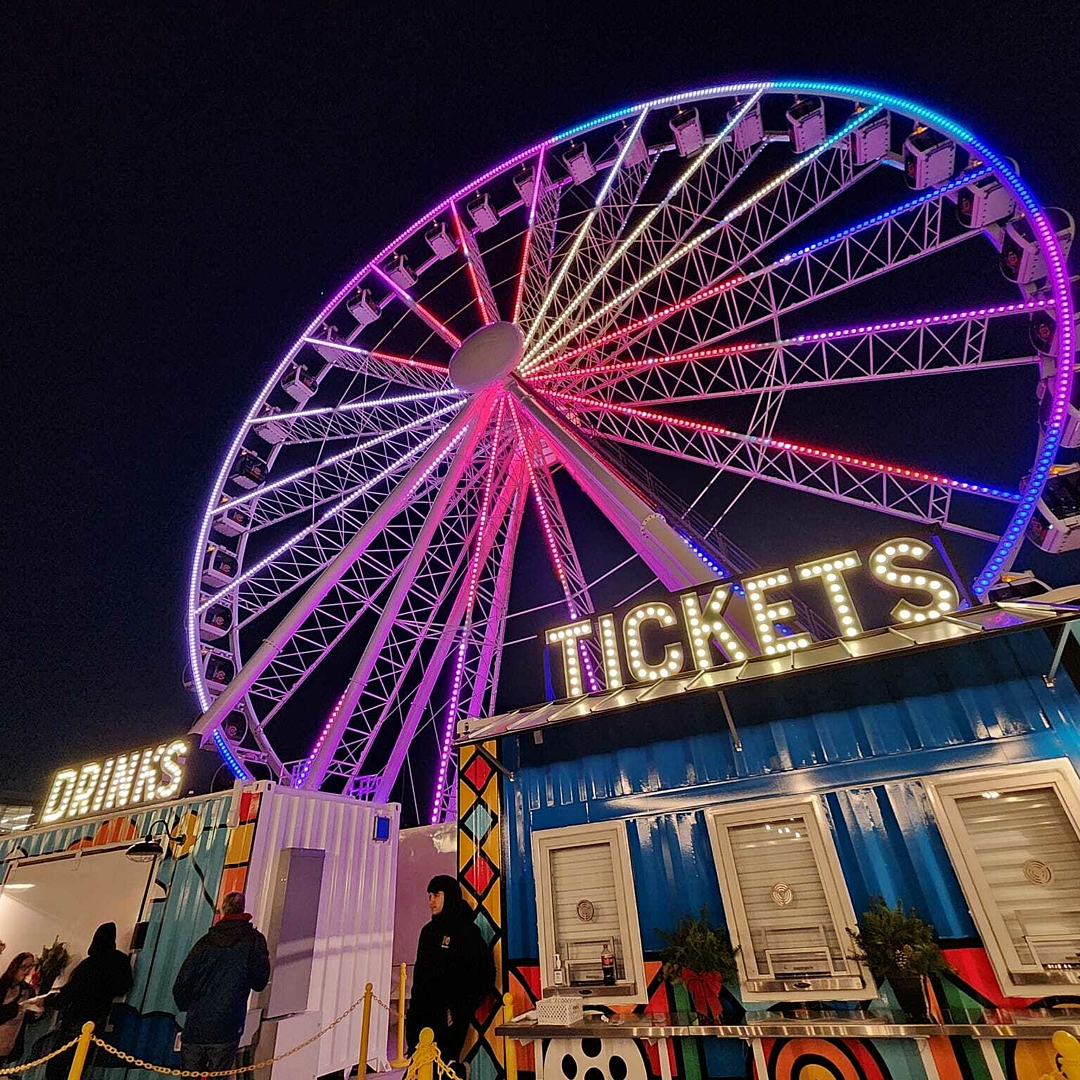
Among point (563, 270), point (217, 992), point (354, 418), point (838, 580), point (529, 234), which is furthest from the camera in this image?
point (354, 418)

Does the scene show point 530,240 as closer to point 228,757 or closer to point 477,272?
point 477,272

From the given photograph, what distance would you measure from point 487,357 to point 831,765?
11.9 metres

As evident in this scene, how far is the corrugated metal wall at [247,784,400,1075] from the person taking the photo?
8883 mm

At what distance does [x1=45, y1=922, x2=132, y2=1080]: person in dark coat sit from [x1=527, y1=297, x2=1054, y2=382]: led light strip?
13.2 meters

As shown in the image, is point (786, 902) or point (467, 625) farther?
point (467, 625)

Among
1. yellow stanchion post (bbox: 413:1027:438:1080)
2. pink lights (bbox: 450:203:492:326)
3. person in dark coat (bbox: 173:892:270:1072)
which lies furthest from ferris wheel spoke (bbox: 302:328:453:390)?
yellow stanchion post (bbox: 413:1027:438:1080)

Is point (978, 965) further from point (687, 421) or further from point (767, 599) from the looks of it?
point (687, 421)

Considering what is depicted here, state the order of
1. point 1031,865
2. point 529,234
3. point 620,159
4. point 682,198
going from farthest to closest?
point 529,234 < point 682,198 < point 620,159 < point 1031,865

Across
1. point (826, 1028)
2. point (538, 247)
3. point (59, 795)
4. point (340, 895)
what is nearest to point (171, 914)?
point (340, 895)

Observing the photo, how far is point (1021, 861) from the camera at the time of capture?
4.88 meters

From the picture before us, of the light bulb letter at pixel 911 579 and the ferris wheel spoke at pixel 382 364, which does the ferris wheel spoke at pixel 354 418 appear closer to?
the ferris wheel spoke at pixel 382 364

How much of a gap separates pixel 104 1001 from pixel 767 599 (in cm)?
997

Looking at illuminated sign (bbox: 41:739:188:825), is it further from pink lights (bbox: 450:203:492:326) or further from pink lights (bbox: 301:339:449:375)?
pink lights (bbox: 450:203:492:326)

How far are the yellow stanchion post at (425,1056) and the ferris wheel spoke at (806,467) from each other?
11308 millimetres
